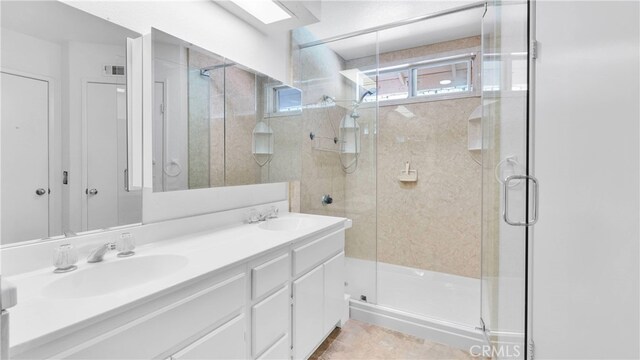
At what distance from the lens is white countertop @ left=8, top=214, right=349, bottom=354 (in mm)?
667

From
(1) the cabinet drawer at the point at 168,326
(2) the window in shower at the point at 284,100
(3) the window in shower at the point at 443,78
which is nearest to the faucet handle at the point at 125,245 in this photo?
(1) the cabinet drawer at the point at 168,326

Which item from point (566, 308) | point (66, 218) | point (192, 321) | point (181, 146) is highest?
point (181, 146)

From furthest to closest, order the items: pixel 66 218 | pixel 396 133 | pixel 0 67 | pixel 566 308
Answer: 1. pixel 396 133
2. pixel 66 218
3. pixel 0 67
4. pixel 566 308

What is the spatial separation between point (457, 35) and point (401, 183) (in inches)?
59.8

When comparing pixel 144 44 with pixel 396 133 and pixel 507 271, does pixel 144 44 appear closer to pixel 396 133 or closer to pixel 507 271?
pixel 507 271

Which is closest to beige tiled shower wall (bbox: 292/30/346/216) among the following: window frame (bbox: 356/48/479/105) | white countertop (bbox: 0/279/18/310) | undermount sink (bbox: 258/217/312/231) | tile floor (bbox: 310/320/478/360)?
window frame (bbox: 356/48/479/105)

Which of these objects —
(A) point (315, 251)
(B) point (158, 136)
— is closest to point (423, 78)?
(A) point (315, 251)

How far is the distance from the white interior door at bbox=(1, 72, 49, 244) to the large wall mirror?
16.6 inches

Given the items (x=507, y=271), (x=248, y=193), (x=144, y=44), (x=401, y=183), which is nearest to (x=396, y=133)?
(x=401, y=183)

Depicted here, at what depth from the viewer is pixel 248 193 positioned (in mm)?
2090

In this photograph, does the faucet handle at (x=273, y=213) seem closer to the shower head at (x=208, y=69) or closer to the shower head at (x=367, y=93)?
the shower head at (x=208, y=69)

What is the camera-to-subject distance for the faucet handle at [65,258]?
103 cm

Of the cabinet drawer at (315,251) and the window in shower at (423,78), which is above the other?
the window in shower at (423,78)

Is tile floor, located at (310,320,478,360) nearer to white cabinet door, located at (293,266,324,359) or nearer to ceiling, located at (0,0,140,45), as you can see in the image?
white cabinet door, located at (293,266,324,359)
